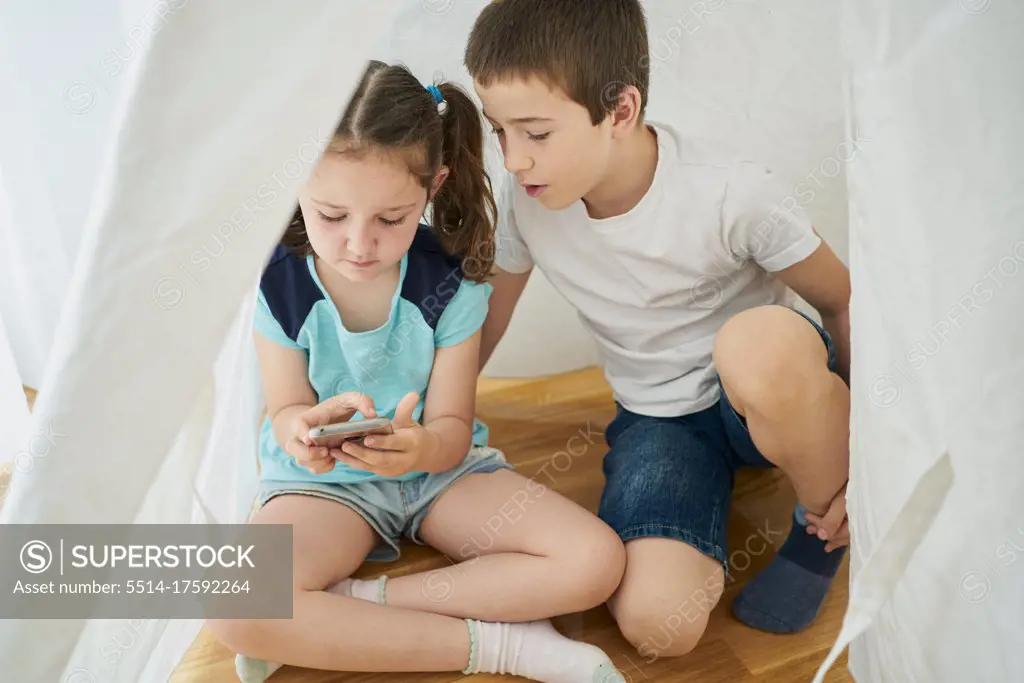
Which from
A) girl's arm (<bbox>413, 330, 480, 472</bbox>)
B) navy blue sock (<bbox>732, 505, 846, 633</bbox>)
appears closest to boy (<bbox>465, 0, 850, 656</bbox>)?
navy blue sock (<bbox>732, 505, 846, 633</bbox>)

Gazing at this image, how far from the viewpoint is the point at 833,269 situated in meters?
0.96

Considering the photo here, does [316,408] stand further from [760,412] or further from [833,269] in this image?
[833,269]

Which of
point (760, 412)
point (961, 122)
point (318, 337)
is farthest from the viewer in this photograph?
point (318, 337)

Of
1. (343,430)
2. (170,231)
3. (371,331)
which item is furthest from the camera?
(371,331)

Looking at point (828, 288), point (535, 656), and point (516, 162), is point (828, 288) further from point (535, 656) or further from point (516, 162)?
point (535, 656)

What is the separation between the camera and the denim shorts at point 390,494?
3.15 feet

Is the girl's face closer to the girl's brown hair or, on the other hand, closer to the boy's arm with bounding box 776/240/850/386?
the girl's brown hair

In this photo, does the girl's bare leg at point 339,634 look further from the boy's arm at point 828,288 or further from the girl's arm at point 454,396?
the boy's arm at point 828,288

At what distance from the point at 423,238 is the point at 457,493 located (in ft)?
0.86

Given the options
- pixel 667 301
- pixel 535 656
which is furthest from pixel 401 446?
pixel 667 301

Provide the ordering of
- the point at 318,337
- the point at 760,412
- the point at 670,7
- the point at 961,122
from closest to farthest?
the point at 961,122
the point at 760,412
the point at 318,337
the point at 670,7

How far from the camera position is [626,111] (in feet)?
2.98

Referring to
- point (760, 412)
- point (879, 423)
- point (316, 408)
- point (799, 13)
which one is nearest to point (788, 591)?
point (760, 412)

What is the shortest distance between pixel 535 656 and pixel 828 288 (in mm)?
458
